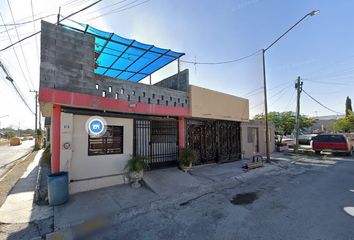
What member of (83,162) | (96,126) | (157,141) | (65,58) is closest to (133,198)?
(83,162)

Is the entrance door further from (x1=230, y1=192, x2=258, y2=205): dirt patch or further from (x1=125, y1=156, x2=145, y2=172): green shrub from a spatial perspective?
(x1=125, y1=156, x2=145, y2=172): green shrub

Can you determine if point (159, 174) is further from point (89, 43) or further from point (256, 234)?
point (89, 43)

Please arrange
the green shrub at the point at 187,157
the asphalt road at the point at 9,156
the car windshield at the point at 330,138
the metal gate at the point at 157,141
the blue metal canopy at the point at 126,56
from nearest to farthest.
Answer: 1. the blue metal canopy at the point at 126,56
2. the metal gate at the point at 157,141
3. the green shrub at the point at 187,157
4. the asphalt road at the point at 9,156
5. the car windshield at the point at 330,138

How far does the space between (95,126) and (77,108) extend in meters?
0.89

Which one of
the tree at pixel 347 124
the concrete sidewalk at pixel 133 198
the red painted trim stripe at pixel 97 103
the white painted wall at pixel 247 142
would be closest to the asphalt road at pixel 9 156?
the red painted trim stripe at pixel 97 103

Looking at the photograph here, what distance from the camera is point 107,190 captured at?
629 cm

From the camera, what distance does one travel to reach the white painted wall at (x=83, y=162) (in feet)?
19.6

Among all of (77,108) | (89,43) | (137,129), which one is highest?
(89,43)

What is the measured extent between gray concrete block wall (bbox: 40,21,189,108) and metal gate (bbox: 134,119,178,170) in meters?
1.47

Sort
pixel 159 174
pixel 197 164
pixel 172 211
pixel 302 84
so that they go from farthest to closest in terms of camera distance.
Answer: pixel 302 84 → pixel 197 164 → pixel 159 174 → pixel 172 211

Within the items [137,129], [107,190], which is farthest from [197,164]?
[107,190]

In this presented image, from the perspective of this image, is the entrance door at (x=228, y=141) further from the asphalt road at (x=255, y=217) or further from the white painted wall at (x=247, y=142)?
the asphalt road at (x=255, y=217)

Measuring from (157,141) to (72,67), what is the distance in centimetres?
451

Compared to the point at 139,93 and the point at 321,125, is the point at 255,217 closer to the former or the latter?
the point at 139,93
